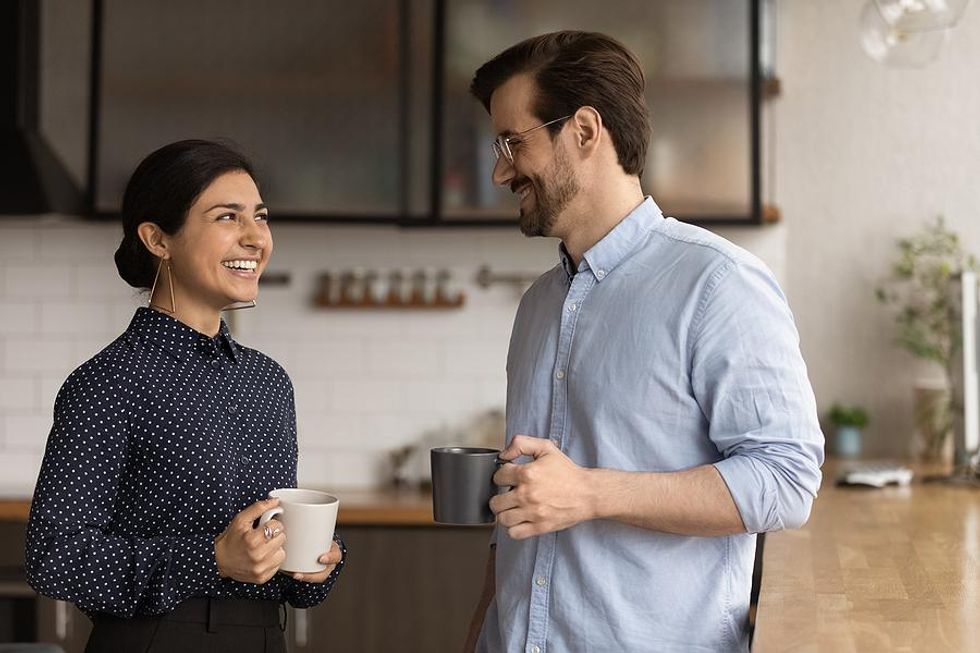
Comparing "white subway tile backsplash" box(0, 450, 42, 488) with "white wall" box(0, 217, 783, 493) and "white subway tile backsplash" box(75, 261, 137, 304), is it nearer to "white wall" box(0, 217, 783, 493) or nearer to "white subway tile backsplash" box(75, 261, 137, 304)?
"white wall" box(0, 217, 783, 493)

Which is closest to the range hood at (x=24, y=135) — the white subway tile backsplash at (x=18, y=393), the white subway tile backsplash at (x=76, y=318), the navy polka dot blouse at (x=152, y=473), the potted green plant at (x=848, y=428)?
the white subway tile backsplash at (x=76, y=318)

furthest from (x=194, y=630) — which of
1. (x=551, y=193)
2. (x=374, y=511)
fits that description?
(x=374, y=511)

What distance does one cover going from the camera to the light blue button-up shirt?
4.66ft

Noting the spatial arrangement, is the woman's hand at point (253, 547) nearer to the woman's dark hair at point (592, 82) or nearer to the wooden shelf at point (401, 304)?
the woman's dark hair at point (592, 82)

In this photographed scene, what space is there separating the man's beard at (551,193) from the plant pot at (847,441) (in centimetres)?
259

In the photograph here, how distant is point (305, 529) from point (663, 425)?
0.48 metres

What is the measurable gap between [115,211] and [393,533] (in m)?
1.34

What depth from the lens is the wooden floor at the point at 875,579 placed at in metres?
1.52

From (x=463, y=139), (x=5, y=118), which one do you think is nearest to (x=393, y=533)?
(x=463, y=139)

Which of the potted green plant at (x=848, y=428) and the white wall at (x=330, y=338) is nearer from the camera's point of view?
the potted green plant at (x=848, y=428)

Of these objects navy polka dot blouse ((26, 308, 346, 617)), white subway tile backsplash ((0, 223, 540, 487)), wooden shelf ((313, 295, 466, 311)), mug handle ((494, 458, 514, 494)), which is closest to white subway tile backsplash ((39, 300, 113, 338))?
white subway tile backsplash ((0, 223, 540, 487))

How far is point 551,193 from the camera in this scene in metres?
1.65

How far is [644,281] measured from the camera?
5.12ft

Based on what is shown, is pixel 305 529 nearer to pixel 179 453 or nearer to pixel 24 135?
pixel 179 453
